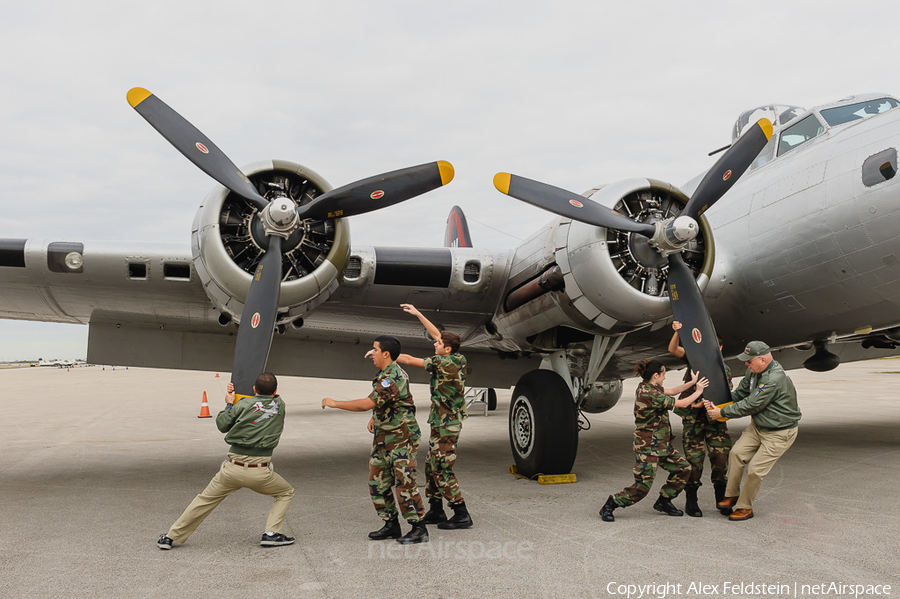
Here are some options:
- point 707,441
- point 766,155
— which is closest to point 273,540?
point 707,441

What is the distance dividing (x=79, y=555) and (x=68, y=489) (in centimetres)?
299

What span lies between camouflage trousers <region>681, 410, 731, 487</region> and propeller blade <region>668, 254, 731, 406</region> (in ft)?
0.68

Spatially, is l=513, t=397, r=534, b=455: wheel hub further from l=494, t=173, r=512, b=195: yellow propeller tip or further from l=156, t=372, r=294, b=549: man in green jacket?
l=156, t=372, r=294, b=549: man in green jacket

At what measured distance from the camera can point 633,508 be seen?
18.5 feet

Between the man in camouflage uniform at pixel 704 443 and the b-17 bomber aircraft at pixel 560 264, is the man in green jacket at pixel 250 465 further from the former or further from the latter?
the man in camouflage uniform at pixel 704 443

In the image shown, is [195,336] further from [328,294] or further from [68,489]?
[328,294]

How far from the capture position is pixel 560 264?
21.5ft

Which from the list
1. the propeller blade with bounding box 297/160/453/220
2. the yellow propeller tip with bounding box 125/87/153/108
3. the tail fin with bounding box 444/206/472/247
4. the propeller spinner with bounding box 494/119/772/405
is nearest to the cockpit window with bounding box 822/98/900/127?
the propeller spinner with bounding box 494/119/772/405

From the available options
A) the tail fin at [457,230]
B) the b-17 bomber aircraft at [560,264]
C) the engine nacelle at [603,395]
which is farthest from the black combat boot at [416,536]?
the tail fin at [457,230]

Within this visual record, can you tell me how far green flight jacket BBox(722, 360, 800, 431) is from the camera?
5.00m

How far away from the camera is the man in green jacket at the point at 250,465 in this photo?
4324mm

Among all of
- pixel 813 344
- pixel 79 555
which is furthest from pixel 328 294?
pixel 813 344

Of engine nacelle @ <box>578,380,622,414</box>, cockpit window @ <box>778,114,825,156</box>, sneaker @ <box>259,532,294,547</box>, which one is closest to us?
sneaker @ <box>259,532,294,547</box>

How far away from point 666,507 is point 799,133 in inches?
196
